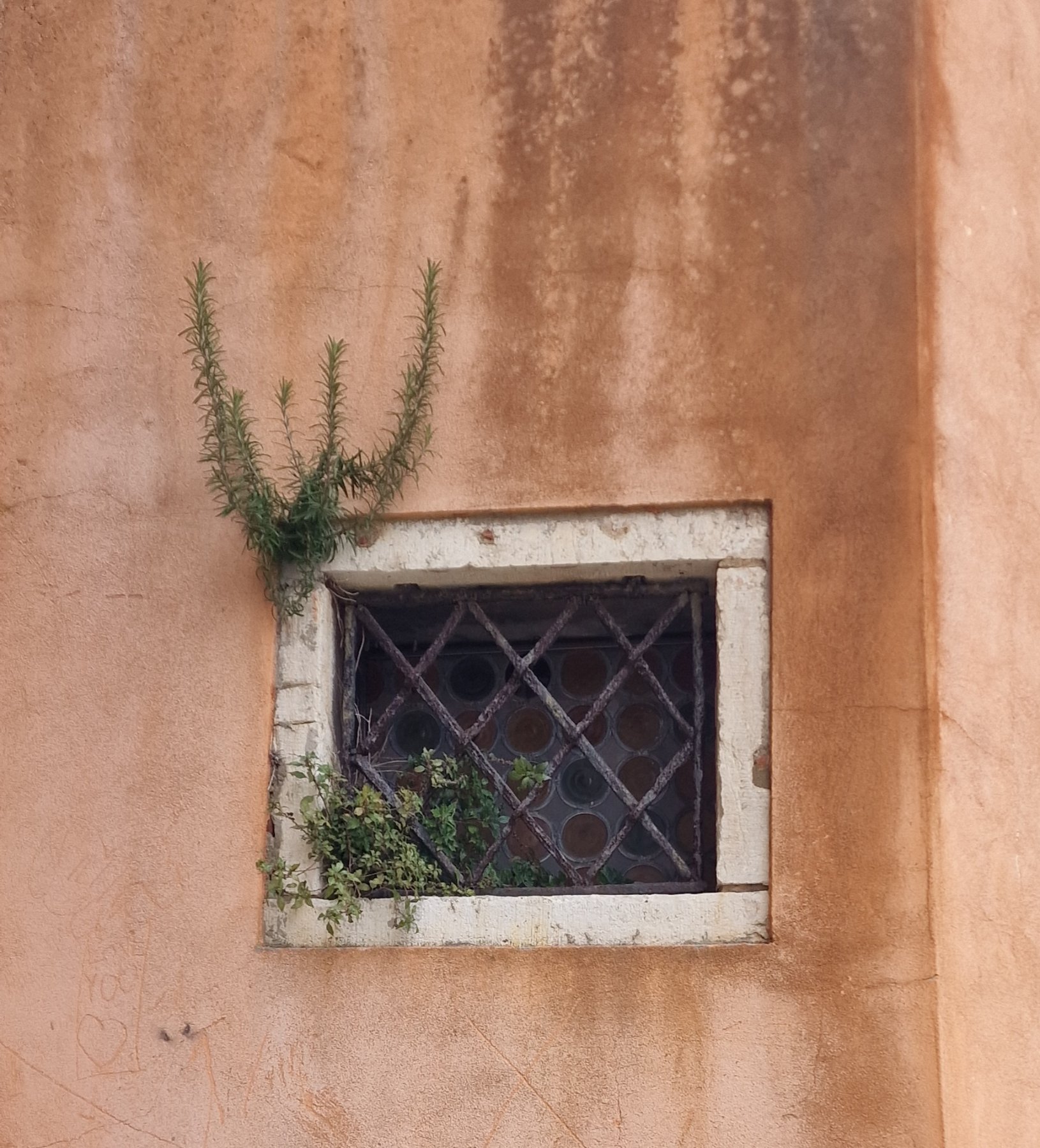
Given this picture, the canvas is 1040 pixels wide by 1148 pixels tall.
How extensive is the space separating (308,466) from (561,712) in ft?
2.74

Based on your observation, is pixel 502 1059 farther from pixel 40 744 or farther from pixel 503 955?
pixel 40 744

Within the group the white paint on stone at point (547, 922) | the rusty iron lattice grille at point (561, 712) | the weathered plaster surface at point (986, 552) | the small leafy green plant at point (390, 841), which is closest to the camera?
the weathered plaster surface at point (986, 552)

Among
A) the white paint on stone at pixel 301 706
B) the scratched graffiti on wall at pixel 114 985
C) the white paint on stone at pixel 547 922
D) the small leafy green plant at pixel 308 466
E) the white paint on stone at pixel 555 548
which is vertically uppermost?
the small leafy green plant at pixel 308 466

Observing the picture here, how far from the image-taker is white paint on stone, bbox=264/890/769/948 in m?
3.46

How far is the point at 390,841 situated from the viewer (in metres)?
3.62

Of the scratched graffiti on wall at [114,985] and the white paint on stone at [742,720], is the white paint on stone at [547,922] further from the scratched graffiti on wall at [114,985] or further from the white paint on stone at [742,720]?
the scratched graffiti on wall at [114,985]

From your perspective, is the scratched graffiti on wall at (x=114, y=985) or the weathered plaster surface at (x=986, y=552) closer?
the weathered plaster surface at (x=986, y=552)

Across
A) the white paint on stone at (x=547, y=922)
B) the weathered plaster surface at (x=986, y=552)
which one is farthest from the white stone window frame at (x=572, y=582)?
the weathered plaster surface at (x=986, y=552)

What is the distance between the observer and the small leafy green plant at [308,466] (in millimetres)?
3721

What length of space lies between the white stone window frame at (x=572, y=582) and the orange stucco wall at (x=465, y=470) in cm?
6

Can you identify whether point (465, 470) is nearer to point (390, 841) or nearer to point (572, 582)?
point (572, 582)

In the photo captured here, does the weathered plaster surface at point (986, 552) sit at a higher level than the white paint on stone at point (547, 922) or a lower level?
higher

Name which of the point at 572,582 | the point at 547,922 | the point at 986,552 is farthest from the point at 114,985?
the point at 986,552

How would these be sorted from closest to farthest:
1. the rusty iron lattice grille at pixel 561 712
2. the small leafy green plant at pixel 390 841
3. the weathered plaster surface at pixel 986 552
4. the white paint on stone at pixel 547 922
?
the weathered plaster surface at pixel 986 552 < the white paint on stone at pixel 547 922 < the small leafy green plant at pixel 390 841 < the rusty iron lattice grille at pixel 561 712
